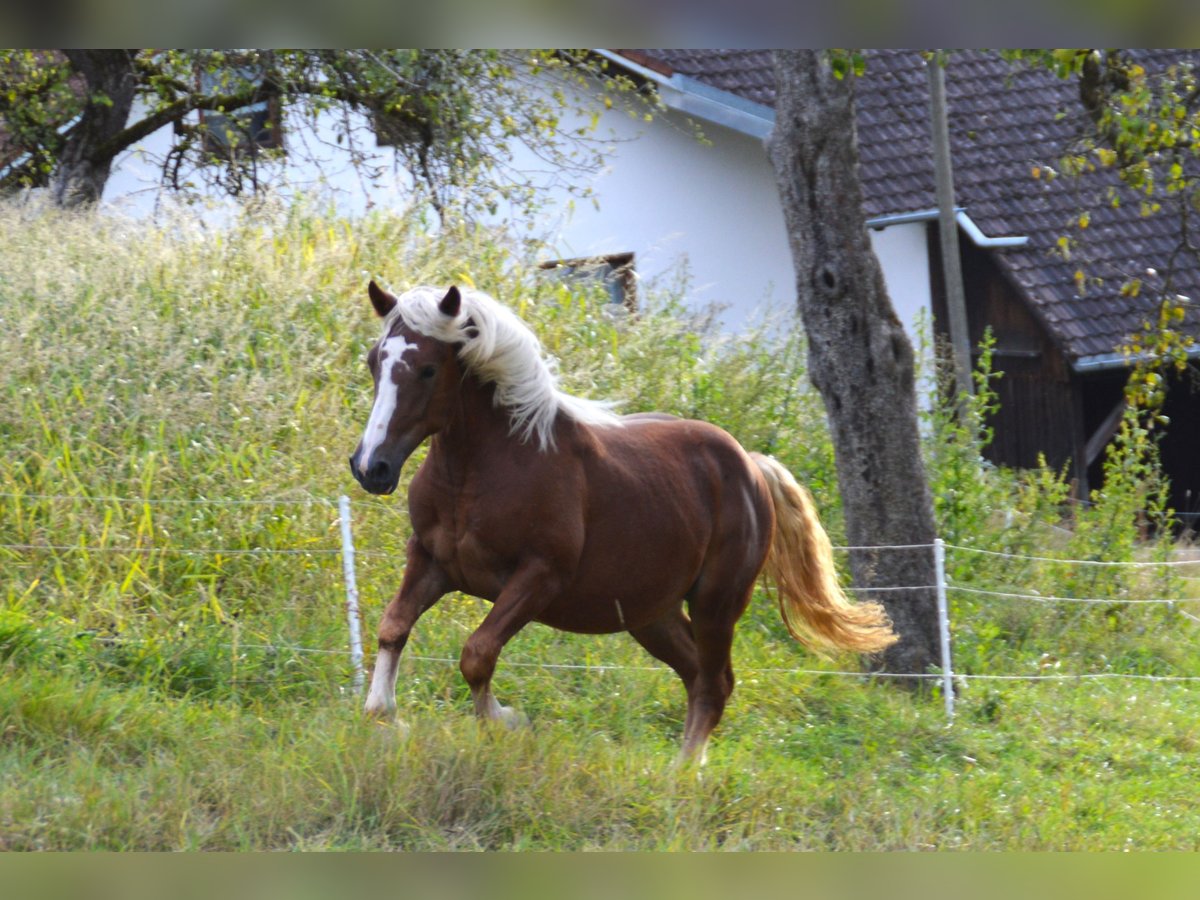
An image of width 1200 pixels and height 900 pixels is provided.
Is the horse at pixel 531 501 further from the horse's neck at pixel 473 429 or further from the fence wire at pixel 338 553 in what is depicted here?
the fence wire at pixel 338 553

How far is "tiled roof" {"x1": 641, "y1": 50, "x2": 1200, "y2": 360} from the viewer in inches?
634

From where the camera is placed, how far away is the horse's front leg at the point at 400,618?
5.45 metres

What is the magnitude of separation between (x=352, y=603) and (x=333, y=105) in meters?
7.45

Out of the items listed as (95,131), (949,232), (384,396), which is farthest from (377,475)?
(949,232)

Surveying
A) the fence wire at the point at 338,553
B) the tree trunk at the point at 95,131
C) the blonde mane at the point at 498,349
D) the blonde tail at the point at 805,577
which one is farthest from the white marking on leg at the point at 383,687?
the tree trunk at the point at 95,131

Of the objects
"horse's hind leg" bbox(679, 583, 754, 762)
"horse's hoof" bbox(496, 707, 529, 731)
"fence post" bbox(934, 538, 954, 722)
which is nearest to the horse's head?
"horse's hoof" bbox(496, 707, 529, 731)

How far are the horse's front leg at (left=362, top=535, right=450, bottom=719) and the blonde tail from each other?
1.93 m

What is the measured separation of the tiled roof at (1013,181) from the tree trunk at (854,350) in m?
7.69

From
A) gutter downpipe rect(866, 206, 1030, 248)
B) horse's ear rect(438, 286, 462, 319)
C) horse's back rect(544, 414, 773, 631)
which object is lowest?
horse's back rect(544, 414, 773, 631)

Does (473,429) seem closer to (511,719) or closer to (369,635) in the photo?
(511,719)

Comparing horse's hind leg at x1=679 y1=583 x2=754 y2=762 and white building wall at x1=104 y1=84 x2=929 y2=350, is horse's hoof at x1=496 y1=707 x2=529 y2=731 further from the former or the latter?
white building wall at x1=104 y1=84 x2=929 y2=350

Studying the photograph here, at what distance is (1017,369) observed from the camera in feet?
55.0

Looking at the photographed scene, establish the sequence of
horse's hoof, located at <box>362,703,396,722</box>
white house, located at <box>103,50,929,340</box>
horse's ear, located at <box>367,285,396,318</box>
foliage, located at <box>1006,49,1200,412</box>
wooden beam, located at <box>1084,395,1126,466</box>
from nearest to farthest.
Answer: horse's ear, located at <box>367,285,396,318</box> < horse's hoof, located at <box>362,703,396,722</box> < foliage, located at <box>1006,49,1200,412</box> < wooden beam, located at <box>1084,395,1126,466</box> < white house, located at <box>103,50,929,340</box>

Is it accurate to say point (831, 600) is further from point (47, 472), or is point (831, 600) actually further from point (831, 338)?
point (47, 472)
